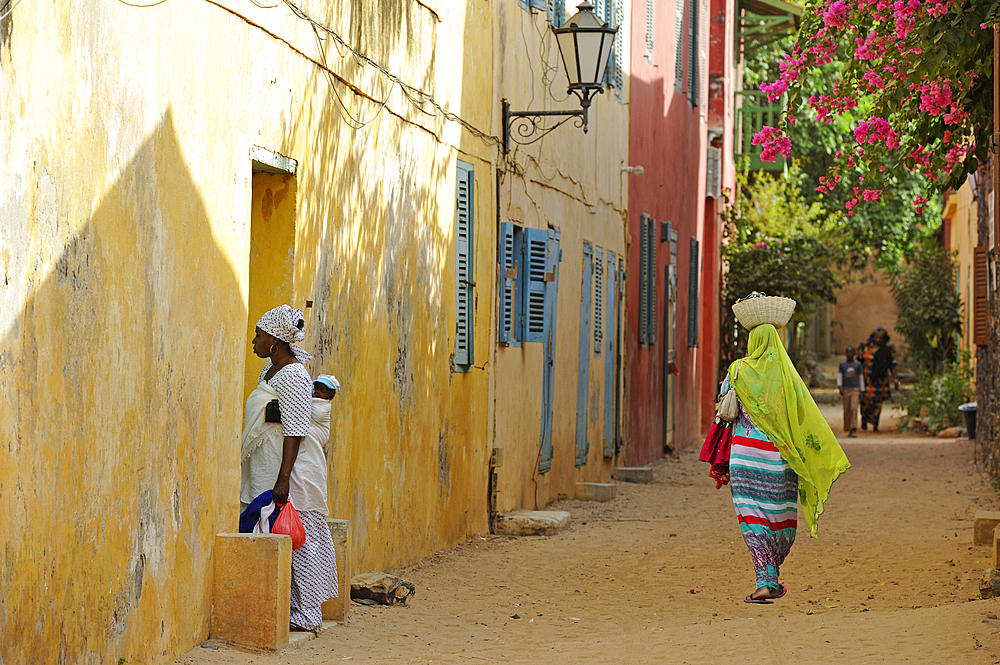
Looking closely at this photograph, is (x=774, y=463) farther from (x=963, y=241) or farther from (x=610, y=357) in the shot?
(x=963, y=241)

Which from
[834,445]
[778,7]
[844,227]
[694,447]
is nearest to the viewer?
[834,445]

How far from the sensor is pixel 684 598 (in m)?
7.79

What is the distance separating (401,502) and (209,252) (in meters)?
3.00

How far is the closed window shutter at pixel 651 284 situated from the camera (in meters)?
16.5

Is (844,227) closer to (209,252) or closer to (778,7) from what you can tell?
(778,7)

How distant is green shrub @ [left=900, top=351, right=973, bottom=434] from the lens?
2062 centimetres

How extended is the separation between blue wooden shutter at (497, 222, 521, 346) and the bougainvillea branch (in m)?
2.11

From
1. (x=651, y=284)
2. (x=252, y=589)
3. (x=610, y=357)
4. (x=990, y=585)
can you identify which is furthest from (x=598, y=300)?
(x=252, y=589)

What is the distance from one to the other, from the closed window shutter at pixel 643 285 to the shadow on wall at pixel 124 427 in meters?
10.6

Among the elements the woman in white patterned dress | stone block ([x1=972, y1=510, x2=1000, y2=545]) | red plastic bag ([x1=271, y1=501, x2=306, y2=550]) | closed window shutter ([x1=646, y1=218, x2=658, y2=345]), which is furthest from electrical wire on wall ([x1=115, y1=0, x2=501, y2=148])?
closed window shutter ([x1=646, y1=218, x2=658, y2=345])

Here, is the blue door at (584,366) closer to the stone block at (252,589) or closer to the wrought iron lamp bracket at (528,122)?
the wrought iron lamp bracket at (528,122)

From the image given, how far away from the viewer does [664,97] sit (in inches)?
709

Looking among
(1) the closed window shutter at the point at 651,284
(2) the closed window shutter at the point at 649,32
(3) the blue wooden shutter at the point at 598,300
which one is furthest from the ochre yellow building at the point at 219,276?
(2) the closed window shutter at the point at 649,32

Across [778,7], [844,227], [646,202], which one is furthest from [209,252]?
[844,227]
